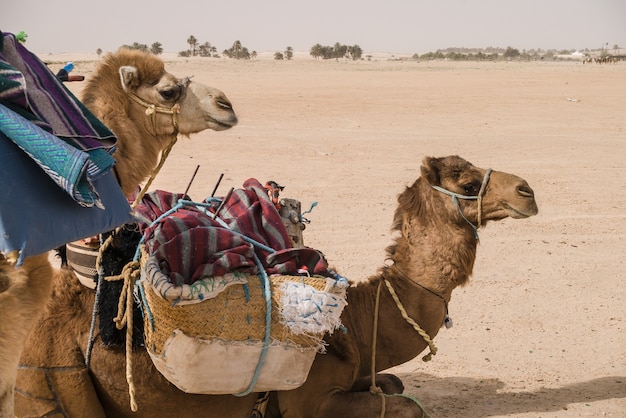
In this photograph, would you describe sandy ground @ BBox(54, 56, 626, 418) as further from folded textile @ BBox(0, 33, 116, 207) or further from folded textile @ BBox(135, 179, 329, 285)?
folded textile @ BBox(0, 33, 116, 207)

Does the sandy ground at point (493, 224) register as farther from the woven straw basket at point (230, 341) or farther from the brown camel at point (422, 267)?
the woven straw basket at point (230, 341)

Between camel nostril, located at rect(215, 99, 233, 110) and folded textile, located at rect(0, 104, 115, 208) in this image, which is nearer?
folded textile, located at rect(0, 104, 115, 208)

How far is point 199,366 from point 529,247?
6431mm

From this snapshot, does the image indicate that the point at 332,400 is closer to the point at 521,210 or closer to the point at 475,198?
the point at 475,198

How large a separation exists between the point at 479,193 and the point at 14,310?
9.69 ft

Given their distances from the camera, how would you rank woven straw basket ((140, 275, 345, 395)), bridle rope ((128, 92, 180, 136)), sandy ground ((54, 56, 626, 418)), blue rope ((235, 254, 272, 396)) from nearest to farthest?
1. woven straw basket ((140, 275, 345, 395))
2. blue rope ((235, 254, 272, 396))
3. bridle rope ((128, 92, 180, 136))
4. sandy ground ((54, 56, 626, 418))

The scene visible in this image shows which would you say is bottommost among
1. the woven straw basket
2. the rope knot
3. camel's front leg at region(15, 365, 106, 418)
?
the rope knot

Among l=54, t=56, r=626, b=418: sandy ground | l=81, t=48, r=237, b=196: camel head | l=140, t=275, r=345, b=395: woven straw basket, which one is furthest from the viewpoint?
l=54, t=56, r=626, b=418: sandy ground

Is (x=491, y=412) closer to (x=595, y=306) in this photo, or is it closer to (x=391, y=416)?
(x=391, y=416)

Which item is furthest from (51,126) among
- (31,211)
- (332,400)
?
(332,400)

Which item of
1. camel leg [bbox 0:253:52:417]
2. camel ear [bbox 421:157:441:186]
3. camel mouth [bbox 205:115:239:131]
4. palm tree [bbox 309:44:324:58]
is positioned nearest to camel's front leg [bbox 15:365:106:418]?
camel leg [bbox 0:253:52:417]

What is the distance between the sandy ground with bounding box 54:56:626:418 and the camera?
6.15 metres

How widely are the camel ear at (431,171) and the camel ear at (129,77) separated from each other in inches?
70.5

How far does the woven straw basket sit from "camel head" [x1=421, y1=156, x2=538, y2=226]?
120 centimetres
